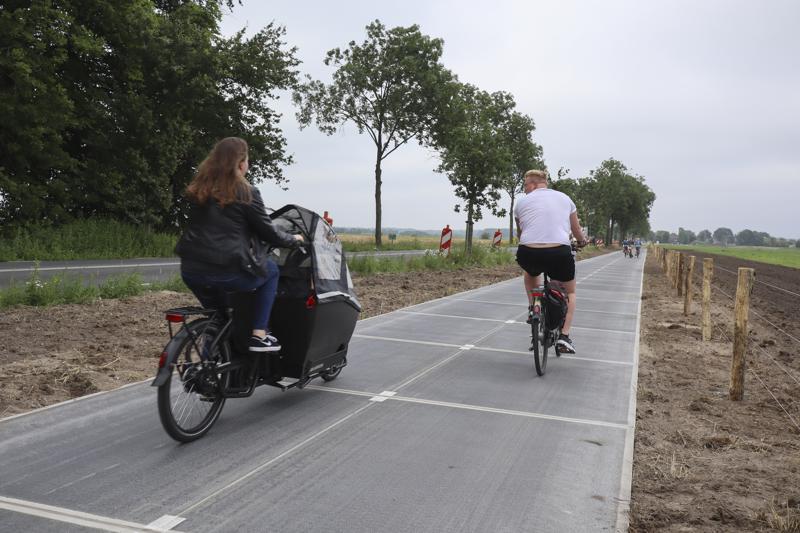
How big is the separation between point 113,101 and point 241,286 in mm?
21524

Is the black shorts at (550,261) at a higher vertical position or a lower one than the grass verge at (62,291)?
higher

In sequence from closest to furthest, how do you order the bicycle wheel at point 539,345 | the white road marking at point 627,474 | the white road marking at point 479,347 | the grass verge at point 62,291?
the white road marking at point 627,474
the bicycle wheel at point 539,345
the white road marking at point 479,347
the grass verge at point 62,291

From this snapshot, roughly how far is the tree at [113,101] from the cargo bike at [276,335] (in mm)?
17652

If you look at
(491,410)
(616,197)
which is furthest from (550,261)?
(616,197)

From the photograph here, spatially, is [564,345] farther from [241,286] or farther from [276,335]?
[241,286]

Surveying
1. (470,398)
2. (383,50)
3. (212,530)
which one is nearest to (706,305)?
(470,398)

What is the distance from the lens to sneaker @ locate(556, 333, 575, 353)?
24.9ft

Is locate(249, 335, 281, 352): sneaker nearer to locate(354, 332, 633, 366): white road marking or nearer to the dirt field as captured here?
the dirt field

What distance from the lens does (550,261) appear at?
23.7ft

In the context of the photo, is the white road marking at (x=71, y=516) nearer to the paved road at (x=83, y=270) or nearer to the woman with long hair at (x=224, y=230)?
the woman with long hair at (x=224, y=230)

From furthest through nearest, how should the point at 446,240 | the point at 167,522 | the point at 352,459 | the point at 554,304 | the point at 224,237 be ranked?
the point at 446,240
the point at 554,304
the point at 224,237
the point at 352,459
the point at 167,522

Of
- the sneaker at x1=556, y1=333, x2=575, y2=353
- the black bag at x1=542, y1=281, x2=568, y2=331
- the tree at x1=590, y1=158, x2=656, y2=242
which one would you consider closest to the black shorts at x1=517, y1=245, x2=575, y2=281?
the black bag at x1=542, y1=281, x2=568, y2=331

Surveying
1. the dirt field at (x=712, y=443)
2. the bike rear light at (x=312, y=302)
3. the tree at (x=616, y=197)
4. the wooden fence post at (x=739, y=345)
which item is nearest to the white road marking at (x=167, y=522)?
the bike rear light at (x=312, y=302)

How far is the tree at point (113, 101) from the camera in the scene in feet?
65.0
